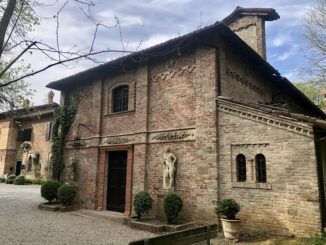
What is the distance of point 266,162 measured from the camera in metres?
8.70

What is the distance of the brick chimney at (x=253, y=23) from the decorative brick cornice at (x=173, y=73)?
7.22 m

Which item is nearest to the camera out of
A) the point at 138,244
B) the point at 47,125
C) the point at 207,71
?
the point at 138,244

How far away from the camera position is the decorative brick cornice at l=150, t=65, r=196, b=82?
→ 1121 cm

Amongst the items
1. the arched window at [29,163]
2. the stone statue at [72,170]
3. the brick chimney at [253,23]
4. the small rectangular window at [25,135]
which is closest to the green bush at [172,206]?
the stone statue at [72,170]

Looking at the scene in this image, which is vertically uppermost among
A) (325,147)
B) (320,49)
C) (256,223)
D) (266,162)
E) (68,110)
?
(320,49)

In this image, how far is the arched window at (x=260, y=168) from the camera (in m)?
8.85

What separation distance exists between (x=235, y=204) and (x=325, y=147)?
4.99 meters

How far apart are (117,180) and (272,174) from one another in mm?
7019

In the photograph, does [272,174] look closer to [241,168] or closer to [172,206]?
[241,168]

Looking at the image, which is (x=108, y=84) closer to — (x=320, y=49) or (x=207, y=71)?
(x=207, y=71)

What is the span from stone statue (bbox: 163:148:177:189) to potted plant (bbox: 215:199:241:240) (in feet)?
7.93

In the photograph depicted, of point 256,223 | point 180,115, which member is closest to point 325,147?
point 256,223

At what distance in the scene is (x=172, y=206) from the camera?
9.67 meters

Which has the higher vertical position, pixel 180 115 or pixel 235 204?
pixel 180 115
